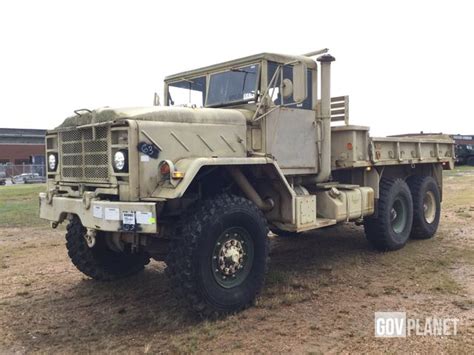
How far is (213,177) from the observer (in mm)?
5289

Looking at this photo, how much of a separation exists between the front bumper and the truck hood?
82 cm

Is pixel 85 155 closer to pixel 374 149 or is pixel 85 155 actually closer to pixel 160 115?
pixel 160 115

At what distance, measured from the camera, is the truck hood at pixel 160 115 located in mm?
4699

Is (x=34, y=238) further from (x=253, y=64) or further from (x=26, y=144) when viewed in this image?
(x=26, y=144)

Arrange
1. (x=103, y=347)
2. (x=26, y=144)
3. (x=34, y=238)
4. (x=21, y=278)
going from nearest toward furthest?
1. (x=103, y=347)
2. (x=21, y=278)
3. (x=34, y=238)
4. (x=26, y=144)

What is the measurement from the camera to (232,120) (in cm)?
544

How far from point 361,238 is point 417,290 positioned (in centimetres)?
327

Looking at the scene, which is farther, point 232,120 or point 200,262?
point 232,120

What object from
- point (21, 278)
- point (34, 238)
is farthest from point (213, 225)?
point (34, 238)

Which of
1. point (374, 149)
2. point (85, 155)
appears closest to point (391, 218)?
point (374, 149)

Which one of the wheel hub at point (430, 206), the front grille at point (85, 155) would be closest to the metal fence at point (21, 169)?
the wheel hub at point (430, 206)

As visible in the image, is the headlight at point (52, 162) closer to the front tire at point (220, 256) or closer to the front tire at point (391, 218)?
the front tire at point (220, 256)

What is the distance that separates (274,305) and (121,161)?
213 cm

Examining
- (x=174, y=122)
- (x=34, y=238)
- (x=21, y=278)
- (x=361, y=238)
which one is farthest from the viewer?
(x=34, y=238)
